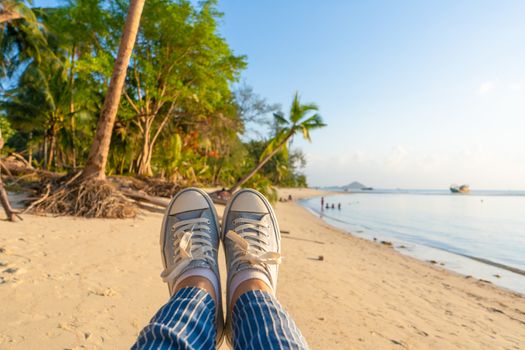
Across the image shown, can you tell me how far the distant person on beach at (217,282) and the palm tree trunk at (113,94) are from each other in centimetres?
281

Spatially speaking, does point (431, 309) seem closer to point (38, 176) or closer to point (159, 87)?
point (38, 176)

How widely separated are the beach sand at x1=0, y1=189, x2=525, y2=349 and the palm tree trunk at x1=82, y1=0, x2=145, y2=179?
0.90 m

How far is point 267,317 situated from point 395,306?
199cm

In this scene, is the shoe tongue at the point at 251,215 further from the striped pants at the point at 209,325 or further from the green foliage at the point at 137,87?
the green foliage at the point at 137,87

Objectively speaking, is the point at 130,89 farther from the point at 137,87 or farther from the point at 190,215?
→ the point at 190,215

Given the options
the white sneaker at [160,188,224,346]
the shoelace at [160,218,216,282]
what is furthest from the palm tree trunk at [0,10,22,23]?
the shoelace at [160,218,216,282]

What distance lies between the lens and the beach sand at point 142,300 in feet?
4.67

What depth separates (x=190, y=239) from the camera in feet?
5.80

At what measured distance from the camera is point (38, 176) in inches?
220

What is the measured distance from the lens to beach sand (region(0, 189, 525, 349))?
1423 millimetres

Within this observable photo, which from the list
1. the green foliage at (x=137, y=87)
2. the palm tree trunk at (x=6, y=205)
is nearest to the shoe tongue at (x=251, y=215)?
the palm tree trunk at (x=6, y=205)

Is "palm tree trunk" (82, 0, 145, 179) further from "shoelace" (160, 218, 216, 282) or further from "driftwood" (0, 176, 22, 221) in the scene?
"shoelace" (160, 218, 216, 282)

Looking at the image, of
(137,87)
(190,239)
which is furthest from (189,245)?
(137,87)

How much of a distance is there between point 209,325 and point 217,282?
37cm
